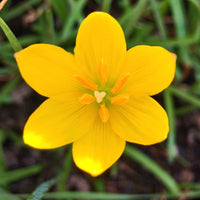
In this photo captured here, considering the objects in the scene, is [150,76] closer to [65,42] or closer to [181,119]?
[65,42]

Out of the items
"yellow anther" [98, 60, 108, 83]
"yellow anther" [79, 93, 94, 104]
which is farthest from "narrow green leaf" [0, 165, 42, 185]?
"yellow anther" [98, 60, 108, 83]

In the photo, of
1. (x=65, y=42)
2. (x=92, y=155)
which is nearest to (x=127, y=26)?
(x=65, y=42)

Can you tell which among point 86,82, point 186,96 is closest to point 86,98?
point 86,82

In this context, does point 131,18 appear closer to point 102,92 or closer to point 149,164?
point 102,92

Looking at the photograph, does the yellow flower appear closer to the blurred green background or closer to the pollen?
the pollen

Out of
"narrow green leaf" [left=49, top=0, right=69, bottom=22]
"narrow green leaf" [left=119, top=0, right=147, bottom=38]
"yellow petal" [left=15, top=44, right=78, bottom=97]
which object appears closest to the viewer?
"yellow petal" [left=15, top=44, right=78, bottom=97]
